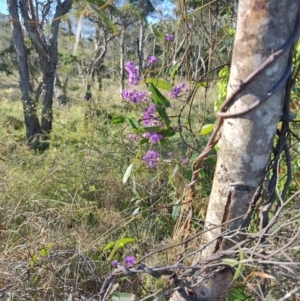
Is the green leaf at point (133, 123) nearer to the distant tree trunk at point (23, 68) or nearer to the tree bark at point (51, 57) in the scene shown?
the distant tree trunk at point (23, 68)

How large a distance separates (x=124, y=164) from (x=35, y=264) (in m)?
1.46

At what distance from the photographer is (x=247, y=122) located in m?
0.58

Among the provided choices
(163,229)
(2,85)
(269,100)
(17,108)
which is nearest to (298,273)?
(269,100)

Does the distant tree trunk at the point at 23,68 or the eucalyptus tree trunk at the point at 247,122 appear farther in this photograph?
the distant tree trunk at the point at 23,68

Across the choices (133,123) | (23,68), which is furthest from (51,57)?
(133,123)

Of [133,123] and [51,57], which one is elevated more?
[51,57]

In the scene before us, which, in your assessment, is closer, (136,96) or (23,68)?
(136,96)

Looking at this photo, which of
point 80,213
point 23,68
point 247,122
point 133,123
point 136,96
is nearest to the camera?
point 247,122

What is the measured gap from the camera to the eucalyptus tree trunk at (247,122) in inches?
20.9

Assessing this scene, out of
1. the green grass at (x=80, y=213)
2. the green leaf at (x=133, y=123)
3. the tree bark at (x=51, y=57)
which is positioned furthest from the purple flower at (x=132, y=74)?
the tree bark at (x=51, y=57)

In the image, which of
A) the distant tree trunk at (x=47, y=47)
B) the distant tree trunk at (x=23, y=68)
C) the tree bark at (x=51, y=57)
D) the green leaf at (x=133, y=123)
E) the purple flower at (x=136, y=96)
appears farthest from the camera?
the tree bark at (x=51, y=57)

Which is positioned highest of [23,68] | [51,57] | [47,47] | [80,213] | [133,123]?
[47,47]

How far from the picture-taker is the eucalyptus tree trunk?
53 cm

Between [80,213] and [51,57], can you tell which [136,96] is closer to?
[80,213]
